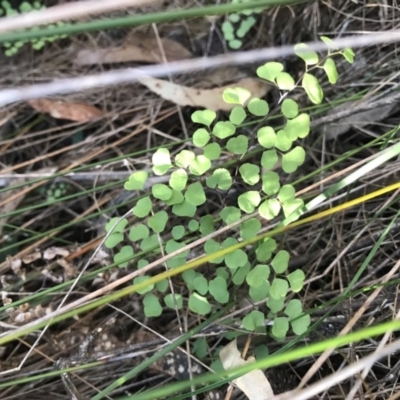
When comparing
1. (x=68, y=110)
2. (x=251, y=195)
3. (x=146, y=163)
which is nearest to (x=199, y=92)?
(x=146, y=163)

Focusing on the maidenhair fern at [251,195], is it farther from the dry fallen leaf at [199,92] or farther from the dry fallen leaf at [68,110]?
the dry fallen leaf at [68,110]

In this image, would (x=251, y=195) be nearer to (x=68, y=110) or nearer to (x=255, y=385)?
(x=255, y=385)

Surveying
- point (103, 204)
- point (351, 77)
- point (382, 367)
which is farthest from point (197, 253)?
point (351, 77)

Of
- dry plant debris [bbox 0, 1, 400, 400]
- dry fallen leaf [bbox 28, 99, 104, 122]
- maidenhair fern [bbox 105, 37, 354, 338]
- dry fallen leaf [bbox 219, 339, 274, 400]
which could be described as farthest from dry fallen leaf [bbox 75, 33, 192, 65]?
dry fallen leaf [bbox 219, 339, 274, 400]

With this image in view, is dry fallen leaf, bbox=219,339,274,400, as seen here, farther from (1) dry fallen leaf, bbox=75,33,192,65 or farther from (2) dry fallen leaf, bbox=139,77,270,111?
(1) dry fallen leaf, bbox=75,33,192,65

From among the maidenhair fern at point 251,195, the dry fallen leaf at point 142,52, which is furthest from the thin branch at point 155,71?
the maidenhair fern at point 251,195

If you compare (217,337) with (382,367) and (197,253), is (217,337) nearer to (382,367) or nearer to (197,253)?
(197,253)
